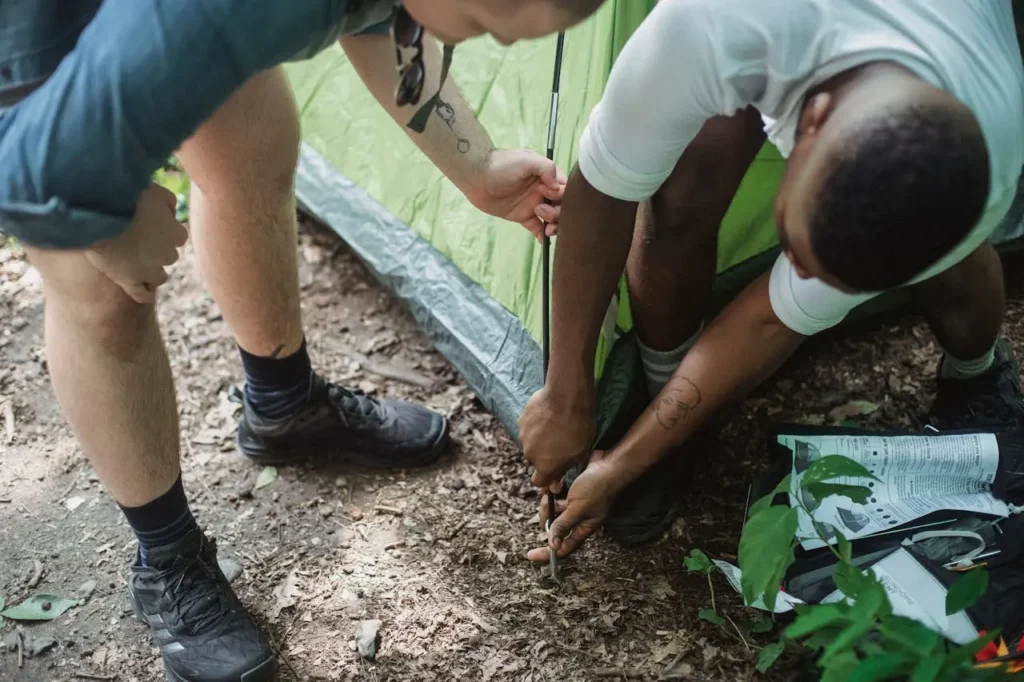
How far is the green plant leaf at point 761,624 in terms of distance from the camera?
1175 mm

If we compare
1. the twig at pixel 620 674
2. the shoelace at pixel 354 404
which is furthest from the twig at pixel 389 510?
→ the twig at pixel 620 674

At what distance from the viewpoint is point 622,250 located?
111cm

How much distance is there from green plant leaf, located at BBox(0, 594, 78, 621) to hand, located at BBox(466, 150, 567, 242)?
32.5 inches

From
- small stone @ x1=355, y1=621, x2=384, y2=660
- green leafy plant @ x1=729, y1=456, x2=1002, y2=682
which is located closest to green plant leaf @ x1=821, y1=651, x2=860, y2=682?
green leafy plant @ x1=729, y1=456, x2=1002, y2=682

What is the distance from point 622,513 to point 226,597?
56cm

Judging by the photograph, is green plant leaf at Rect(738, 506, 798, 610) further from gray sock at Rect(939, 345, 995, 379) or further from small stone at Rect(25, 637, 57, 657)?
small stone at Rect(25, 637, 57, 657)

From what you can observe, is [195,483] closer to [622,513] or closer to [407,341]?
[407,341]

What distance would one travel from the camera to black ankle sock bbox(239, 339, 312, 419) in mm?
1332

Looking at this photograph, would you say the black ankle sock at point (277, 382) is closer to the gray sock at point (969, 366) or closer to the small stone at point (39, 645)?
the small stone at point (39, 645)

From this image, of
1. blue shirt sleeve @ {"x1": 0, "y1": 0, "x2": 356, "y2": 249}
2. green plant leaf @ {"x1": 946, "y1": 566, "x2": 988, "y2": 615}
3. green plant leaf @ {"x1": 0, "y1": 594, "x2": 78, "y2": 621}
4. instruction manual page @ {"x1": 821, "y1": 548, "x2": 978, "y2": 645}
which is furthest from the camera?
green plant leaf @ {"x1": 0, "y1": 594, "x2": 78, "y2": 621}

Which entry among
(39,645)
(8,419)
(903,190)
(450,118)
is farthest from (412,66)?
(8,419)

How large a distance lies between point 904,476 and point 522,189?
67 centimetres

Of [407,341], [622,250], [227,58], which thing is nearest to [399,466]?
[407,341]

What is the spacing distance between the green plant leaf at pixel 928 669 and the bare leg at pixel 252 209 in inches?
35.8
